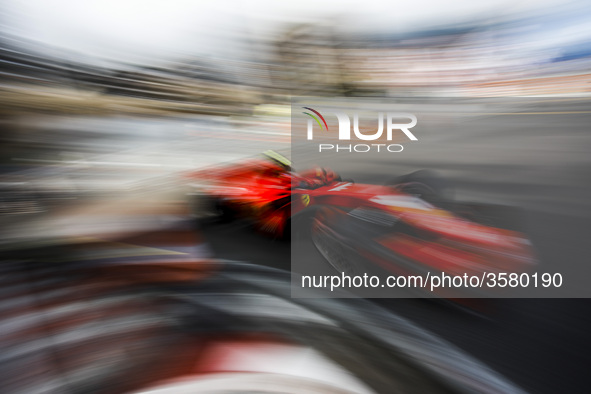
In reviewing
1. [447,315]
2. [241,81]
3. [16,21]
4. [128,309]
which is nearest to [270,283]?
[128,309]

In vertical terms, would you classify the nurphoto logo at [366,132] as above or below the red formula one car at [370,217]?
above

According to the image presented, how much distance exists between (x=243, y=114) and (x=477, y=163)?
0.78 m

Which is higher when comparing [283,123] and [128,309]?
[283,123]

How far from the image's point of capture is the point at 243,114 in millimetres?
1121

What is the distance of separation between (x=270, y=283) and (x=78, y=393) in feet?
1.96

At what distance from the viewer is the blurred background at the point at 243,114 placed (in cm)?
105

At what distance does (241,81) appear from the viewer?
43.7 inches

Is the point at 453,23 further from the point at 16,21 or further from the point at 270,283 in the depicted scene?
the point at 16,21

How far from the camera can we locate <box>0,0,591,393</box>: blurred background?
1.05 m

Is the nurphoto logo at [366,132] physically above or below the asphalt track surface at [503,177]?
above

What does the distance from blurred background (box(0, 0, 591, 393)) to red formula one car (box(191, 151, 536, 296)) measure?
0.06 metres

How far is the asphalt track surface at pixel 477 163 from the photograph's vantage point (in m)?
1.04

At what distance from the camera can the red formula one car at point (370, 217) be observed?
1.05 meters

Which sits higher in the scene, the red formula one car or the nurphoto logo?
the nurphoto logo
